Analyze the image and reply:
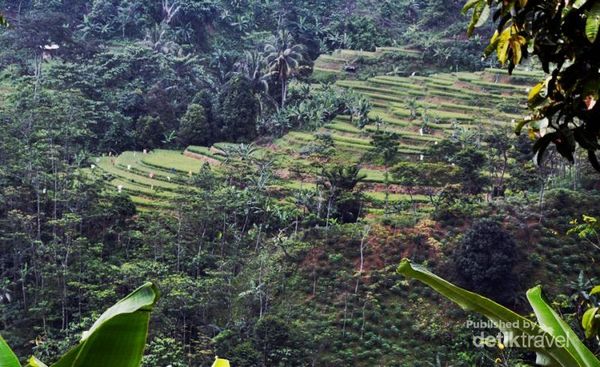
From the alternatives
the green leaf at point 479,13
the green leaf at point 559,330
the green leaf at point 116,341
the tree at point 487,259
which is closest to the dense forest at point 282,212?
the tree at point 487,259

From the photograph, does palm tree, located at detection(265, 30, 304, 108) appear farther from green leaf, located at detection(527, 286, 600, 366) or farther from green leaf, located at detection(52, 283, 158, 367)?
green leaf, located at detection(52, 283, 158, 367)

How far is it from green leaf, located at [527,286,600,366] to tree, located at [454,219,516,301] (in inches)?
372

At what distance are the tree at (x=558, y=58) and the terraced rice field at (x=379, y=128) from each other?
446 inches

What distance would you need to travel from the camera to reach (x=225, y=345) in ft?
31.3

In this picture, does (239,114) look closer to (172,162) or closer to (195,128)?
(195,128)

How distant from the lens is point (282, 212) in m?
12.3

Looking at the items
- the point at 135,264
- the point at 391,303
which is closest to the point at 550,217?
the point at 391,303

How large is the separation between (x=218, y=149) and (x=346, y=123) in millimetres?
3016

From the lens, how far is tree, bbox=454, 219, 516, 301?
33.3 feet

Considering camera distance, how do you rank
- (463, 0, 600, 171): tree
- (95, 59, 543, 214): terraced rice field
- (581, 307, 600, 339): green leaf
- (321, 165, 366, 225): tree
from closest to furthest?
(463, 0, 600, 171): tree < (581, 307, 600, 339): green leaf < (321, 165, 366, 225): tree < (95, 59, 543, 214): terraced rice field

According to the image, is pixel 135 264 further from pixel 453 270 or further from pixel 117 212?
pixel 453 270

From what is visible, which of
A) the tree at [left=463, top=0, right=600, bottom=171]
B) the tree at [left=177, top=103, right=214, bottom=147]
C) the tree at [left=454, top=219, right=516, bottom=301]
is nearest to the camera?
the tree at [left=463, top=0, right=600, bottom=171]

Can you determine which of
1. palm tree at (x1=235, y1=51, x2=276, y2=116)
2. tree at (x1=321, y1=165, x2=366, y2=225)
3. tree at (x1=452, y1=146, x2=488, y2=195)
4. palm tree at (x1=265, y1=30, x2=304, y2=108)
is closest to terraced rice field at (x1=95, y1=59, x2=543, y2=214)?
tree at (x1=321, y1=165, x2=366, y2=225)

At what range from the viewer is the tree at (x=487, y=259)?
33.3 ft
